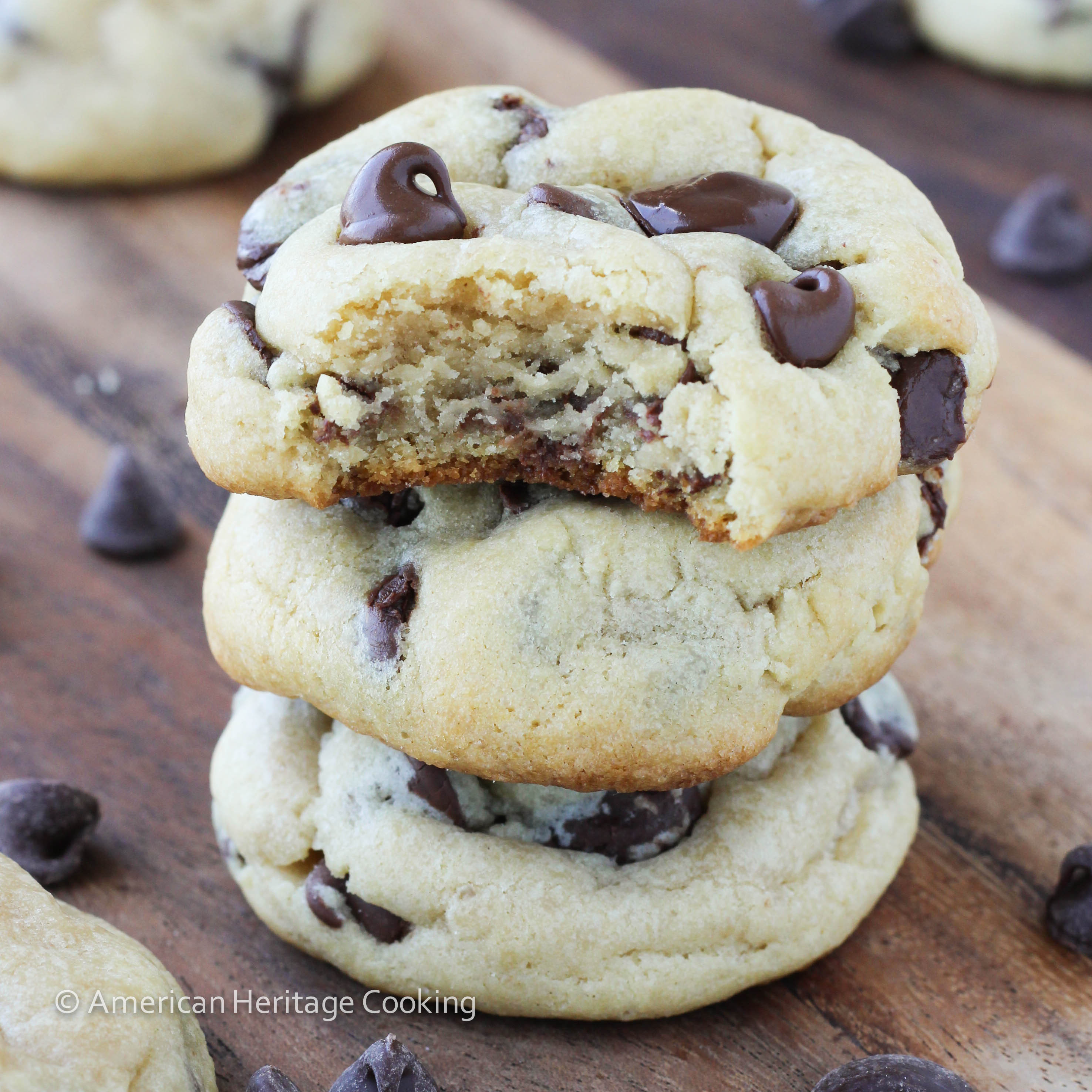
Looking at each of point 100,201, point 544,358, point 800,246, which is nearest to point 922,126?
point 100,201

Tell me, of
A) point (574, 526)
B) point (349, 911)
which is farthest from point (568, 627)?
point (349, 911)

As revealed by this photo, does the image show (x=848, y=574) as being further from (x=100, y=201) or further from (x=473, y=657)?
(x=100, y=201)

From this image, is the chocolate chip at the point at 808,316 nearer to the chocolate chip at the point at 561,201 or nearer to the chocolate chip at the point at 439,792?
the chocolate chip at the point at 561,201

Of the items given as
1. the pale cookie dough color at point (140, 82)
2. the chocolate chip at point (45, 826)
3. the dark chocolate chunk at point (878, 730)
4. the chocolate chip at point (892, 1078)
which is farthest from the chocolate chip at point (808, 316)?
the pale cookie dough color at point (140, 82)

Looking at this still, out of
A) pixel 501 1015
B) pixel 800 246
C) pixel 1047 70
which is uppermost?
pixel 800 246

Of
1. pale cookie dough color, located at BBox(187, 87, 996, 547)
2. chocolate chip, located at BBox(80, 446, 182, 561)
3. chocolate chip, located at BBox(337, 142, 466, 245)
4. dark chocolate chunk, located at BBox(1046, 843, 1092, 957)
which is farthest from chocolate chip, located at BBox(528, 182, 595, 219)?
chocolate chip, located at BBox(80, 446, 182, 561)

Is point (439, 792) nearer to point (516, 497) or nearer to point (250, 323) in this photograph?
point (516, 497)
